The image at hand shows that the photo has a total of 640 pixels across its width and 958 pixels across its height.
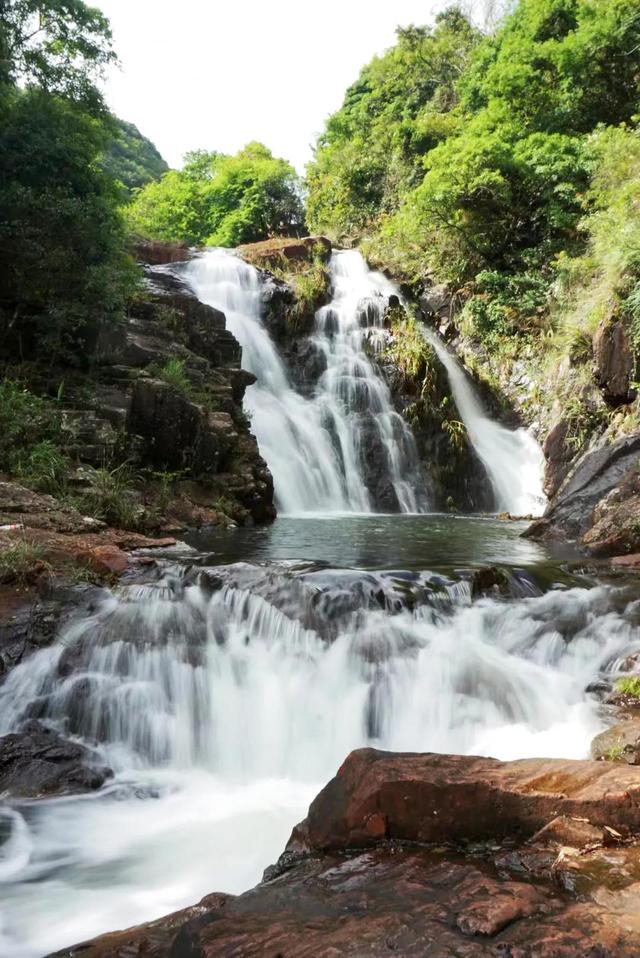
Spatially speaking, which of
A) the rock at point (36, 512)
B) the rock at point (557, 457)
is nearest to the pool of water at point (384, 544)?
the rock at point (36, 512)

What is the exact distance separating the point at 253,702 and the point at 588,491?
24.6 feet

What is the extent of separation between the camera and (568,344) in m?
15.2

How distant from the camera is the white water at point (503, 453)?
15.5 meters

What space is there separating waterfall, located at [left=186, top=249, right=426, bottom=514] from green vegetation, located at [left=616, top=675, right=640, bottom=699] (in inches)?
357

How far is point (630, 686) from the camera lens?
17.3ft

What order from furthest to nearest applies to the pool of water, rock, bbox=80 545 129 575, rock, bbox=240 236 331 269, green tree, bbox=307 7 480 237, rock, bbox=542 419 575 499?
Result: green tree, bbox=307 7 480 237
rock, bbox=240 236 331 269
rock, bbox=542 419 575 499
the pool of water
rock, bbox=80 545 129 575

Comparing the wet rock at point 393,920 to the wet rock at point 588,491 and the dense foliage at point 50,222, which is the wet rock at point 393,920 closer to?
the wet rock at point 588,491

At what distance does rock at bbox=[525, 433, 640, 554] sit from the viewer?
1049 cm

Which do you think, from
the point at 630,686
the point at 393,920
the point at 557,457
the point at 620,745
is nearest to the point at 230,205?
the point at 557,457

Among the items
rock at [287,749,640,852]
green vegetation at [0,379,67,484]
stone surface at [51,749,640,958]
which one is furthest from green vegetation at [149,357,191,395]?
stone surface at [51,749,640,958]

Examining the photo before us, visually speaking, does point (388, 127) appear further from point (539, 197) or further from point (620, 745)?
point (620, 745)

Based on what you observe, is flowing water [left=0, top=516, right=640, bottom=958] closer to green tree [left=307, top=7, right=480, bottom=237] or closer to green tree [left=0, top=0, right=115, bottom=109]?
green tree [left=0, top=0, right=115, bottom=109]

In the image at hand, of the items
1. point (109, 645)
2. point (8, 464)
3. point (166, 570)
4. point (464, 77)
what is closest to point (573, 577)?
point (166, 570)

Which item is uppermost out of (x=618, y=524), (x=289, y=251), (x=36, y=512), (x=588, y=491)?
(x=289, y=251)
